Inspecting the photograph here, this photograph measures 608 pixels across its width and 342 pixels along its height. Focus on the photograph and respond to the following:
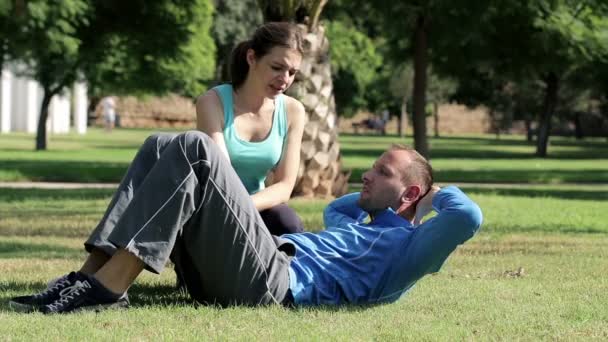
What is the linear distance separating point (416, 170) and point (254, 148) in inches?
41.6

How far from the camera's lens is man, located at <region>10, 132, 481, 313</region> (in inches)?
205

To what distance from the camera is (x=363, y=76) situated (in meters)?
62.0

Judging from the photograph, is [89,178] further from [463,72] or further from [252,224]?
[252,224]

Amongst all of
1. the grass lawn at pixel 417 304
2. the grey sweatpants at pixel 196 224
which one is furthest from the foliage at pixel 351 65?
the grey sweatpants at pixel 196 224

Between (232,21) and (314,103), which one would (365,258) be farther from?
(232,21)

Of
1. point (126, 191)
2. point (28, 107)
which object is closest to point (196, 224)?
point (126, 191)

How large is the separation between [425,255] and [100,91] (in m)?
32.0

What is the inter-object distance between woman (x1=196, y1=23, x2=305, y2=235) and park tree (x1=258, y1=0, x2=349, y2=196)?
8846mm

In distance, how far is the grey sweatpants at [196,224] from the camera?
5188mm

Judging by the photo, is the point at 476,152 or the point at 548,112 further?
the point at 476,152

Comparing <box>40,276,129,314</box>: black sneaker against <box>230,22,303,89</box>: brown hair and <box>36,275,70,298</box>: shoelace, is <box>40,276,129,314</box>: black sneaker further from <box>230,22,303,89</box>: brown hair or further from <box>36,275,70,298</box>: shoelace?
<box>230,22,303,89</box>: brown hair

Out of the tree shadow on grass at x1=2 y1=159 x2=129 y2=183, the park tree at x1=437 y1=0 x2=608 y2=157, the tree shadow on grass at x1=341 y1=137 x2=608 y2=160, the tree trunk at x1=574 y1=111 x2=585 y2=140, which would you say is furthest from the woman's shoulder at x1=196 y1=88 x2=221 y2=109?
the tree trunk at x1=574 y1=111 x2=585 y2=140

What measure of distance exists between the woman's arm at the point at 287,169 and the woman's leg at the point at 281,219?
70 millimetres

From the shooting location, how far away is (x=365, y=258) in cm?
573
